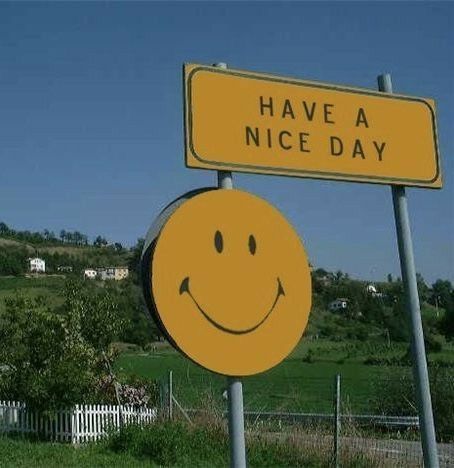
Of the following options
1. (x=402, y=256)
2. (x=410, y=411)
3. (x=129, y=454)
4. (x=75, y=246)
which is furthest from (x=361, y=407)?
(x=75, y=246)

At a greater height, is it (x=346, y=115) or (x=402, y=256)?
(x=346, y=115)

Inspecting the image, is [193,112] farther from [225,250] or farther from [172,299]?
[172,299]

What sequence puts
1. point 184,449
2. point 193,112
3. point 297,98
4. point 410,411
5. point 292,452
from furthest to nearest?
point 410,411 → point 184,449 → point 292,452 → point 297,98 → point 193,112

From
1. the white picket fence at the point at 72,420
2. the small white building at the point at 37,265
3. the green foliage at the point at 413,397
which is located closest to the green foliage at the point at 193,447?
the white picket fence at the point at 72,420

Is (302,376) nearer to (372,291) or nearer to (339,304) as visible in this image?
(372,291)

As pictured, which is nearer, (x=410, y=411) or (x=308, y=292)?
(x=308, y=292)

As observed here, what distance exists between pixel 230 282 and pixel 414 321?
1042 mm

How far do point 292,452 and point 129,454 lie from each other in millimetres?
3015

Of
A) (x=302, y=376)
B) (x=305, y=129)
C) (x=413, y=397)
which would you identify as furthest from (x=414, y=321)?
(x=302, y=376)

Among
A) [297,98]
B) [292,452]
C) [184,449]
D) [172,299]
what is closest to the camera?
[172,299]

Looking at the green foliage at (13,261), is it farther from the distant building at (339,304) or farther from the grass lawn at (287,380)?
the grass lawn at (287,380)

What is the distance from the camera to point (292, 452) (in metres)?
11.9

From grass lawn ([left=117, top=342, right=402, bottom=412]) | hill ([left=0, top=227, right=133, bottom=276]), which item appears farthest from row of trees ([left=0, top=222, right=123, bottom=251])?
grass lawn ([left=117, top=342, right=402, bottom=412])

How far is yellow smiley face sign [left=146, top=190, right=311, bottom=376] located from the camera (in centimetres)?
261
